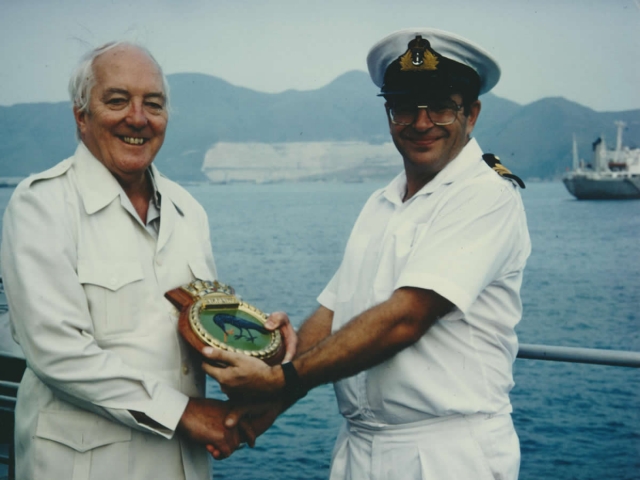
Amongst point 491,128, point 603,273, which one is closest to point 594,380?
point 603,273

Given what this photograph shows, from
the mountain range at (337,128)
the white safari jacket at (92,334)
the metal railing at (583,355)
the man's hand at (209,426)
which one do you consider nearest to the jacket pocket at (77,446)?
the white safari jacket at (92,334)

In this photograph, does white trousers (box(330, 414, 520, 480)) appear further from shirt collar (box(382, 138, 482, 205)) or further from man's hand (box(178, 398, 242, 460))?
shirt collar (box(382, 138, 482, 205))

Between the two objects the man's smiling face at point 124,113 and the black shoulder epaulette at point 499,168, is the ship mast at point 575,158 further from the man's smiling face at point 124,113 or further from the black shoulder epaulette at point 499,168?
the man's smiling face at point 124,113

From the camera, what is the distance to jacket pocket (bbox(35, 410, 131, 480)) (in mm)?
2291

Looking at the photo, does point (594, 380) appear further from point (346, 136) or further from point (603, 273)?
point (346, 136)

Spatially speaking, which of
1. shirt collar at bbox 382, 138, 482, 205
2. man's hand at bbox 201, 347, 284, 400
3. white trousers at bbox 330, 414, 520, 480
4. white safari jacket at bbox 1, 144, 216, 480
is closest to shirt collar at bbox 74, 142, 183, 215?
white safari jacket at bbox 1, 144, 216, 480

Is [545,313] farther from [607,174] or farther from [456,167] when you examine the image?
[456,167]

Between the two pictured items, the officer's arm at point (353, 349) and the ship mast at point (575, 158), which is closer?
the officer's arm at point (353, 349)

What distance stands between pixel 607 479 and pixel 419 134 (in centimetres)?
1999

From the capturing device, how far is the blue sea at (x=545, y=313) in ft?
65.8

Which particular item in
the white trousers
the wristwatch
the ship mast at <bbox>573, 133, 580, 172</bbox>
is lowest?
the ship mast at <bbox>573, 133, 580, 172</bbox>

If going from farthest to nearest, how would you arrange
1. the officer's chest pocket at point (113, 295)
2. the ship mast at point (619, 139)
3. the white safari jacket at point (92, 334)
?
the ship mast at point (619, 139), the officer's chest pocket at point (113, 295), the white safari jacket at point (92, 334)

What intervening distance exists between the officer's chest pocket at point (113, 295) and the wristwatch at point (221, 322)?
12 centimetres

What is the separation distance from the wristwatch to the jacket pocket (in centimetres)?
39
